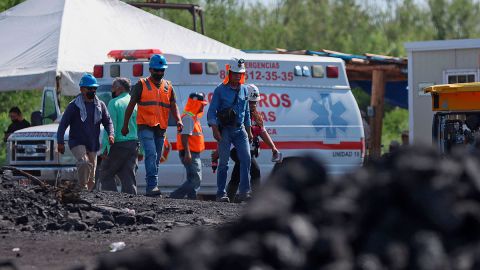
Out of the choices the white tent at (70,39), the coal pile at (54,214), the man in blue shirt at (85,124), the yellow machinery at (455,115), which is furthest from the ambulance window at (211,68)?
the white tent at (70,39)

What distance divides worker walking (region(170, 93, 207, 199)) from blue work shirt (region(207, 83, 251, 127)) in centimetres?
87

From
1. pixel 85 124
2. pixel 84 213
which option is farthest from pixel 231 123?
pixel 84 213

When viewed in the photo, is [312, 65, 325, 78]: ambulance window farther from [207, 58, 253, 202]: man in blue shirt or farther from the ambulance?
[207, 58, 253, 202]: man in blue shirt

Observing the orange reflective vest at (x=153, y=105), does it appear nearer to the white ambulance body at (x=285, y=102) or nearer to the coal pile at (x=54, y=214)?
the white ambulance body at (x=285, y=102)

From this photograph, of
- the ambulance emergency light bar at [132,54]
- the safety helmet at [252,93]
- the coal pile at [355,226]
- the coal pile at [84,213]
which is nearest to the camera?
the coal pile at [355,226]

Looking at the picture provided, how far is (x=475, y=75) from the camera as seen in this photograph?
25.3m

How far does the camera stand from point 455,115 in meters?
14.0

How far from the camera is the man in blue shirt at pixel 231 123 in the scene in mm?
15602

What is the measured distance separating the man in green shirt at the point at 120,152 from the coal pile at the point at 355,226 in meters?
11.1

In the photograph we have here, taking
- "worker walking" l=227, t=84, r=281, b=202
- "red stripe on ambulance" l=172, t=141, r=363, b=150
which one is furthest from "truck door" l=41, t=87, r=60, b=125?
"worker walking" l=227, t=84, r=281, b=202

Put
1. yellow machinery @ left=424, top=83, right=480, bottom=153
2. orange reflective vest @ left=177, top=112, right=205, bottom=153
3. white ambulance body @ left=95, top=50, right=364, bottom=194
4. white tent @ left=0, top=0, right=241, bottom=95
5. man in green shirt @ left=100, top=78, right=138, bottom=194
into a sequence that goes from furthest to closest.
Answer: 1. white tent @ left=0, top=0, right=241, bottom=95
2. white ambulance body @ left=95, top=50, right=364, bottom=194
3. orange reflective vest @ left=177, top=112, right=205, bottom=153
4. man in green shirt @ left=100, top=78, right=138, bottom=194
5. yellow machinery @ left=424, top=83, right=480, bottom=153

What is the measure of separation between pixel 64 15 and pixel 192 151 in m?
9.73

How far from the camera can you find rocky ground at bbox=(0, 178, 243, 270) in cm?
940

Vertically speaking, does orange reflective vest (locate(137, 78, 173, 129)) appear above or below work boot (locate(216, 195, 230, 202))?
above
